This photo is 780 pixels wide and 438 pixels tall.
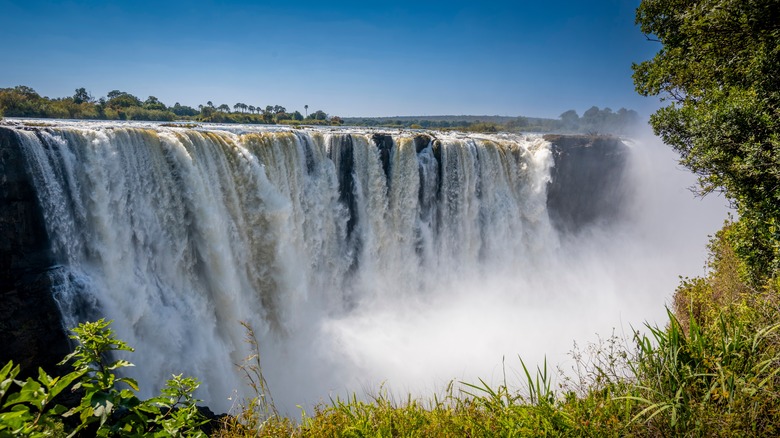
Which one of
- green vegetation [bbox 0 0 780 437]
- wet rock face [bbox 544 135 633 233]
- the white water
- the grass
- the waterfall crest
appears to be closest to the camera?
green vegetation [bbox 0 0 780 437]

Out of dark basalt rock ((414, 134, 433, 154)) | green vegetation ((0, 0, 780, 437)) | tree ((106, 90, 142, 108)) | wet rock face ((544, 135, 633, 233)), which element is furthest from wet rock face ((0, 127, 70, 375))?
tree ((106, 90, 142, 108))

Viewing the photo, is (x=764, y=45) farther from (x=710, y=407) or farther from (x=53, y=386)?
(x=53, y=386)

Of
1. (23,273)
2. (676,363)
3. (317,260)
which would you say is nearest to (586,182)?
(317,260)

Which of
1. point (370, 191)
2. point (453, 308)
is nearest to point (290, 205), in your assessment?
point (370, 191)

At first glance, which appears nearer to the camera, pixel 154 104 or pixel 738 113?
pixel 738 113

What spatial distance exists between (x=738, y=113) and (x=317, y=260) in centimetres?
1068

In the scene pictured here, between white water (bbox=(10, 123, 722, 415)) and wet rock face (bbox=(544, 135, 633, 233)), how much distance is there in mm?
1468

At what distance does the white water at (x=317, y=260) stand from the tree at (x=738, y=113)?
240 inches

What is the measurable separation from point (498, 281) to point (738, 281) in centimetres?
1010

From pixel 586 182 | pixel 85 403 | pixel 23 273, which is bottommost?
pixel 23 273

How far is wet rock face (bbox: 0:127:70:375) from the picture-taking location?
704cm

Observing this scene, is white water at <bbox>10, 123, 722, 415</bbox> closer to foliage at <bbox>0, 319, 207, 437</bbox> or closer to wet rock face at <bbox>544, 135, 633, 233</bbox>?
wet rock face at <bbox>544, 135, 633, 233</bbox>

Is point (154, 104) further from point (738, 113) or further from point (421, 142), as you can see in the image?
point (738, 113)

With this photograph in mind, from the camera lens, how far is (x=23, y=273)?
719 cm
